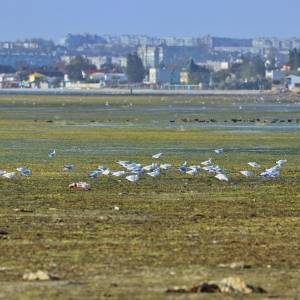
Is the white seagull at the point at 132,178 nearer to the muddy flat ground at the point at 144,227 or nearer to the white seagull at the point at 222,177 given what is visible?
the muddy flat ground at the point at 144,227

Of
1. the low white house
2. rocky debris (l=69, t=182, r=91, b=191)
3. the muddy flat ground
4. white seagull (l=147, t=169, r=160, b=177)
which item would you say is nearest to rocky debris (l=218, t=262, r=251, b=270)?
the muddy flat ground

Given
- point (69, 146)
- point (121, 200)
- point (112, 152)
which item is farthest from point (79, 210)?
point (69, 146)

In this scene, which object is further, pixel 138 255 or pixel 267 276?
pixel 138 255

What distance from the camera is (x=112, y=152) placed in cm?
3569

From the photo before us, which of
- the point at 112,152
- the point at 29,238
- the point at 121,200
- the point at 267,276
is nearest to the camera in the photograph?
the point at 267,276

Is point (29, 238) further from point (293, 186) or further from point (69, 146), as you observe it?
point (69, 146)

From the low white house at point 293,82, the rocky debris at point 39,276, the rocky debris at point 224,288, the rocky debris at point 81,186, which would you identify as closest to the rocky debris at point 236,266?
the rocky debris at point 224,288

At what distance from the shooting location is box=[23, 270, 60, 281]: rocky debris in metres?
13.6

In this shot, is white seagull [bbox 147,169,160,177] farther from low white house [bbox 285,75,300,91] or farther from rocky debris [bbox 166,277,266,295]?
low white house [bbox 285,75,300,91]

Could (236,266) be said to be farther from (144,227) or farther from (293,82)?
(293,82)

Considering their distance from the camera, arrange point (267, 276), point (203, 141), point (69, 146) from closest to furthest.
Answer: point (267, 276), point (69, 146), point (203, 141)

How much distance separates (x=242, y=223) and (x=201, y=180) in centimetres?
737

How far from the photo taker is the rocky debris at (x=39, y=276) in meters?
13.6

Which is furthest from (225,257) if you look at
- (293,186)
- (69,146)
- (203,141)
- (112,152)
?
(203,141)
